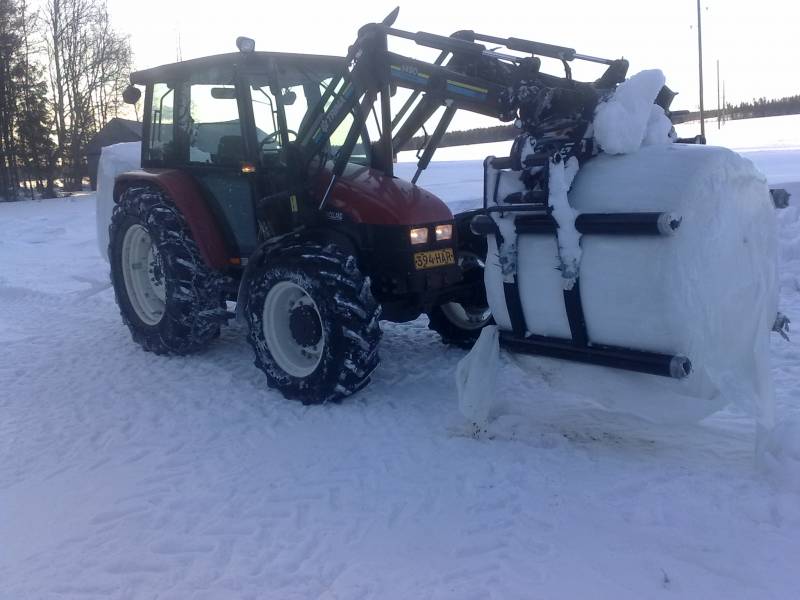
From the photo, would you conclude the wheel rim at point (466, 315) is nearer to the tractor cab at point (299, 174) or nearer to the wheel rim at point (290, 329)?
the tractor cab at point (299, 174)

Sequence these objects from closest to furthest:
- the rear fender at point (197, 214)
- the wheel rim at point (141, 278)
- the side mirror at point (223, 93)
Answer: the side mirror at point (223, 93) → the rear fender at point (197, 214) → the wheel rim at point (141, 278)

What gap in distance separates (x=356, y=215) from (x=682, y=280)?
237cm

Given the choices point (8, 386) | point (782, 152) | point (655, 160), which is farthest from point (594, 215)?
point (782, 152)

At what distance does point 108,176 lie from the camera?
323 inches

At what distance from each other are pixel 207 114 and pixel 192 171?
0.49 metres

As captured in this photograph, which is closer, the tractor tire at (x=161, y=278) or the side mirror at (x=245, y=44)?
the side mirror at (x=245, y=44)

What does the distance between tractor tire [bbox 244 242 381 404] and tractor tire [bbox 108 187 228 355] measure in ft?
2.83

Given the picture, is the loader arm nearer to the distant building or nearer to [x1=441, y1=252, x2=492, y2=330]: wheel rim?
[x1=441, y1=252, x2=492, y2=330]: wheel rim

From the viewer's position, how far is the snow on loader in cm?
388

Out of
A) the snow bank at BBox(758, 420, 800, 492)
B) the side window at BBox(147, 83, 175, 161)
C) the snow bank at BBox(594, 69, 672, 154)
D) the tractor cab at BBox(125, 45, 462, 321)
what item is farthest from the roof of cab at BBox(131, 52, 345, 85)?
the snow bank at BBox(758, 420, 800, 492)

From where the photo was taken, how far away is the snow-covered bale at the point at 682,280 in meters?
3.52

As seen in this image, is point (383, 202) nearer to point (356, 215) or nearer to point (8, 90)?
point (356, 215)

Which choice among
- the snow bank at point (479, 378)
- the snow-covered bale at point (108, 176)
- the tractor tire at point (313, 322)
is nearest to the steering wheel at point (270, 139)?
A: the tractor tire at point (313, 322)

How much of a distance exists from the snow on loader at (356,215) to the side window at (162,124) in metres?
0.02
